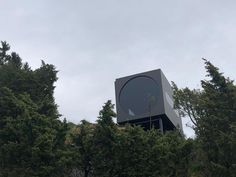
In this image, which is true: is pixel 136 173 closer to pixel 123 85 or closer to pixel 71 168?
pixel 71 168

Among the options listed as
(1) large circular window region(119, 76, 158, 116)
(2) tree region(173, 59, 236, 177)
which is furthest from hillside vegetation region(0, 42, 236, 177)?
(1) large circular window region(119, 76, 158, 116)

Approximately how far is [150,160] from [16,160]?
15.5 ft

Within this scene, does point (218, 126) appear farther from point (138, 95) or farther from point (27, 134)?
point (138, 95)

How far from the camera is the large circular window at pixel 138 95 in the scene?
27.0 m

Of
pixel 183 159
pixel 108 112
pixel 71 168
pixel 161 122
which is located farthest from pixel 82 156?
pixel 161 122

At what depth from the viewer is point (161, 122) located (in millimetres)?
26812

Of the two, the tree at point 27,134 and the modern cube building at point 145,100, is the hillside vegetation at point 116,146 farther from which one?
the modern cube building at point 145,100

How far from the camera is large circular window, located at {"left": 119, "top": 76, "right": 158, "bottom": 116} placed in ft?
88.7

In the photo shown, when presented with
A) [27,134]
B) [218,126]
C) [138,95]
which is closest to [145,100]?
[138,95]

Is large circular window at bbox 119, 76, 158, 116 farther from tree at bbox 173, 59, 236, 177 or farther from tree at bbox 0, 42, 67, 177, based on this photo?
tree at bbox 173, 59, 236, 177

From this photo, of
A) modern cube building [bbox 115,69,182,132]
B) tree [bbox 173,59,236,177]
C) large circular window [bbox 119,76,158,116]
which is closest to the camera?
tree [bbox 173,59,236,177]

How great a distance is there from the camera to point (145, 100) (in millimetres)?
27297

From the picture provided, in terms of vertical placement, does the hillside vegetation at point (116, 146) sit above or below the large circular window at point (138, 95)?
below

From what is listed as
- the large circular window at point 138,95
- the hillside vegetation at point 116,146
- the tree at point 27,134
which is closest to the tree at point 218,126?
the hillside vegetation at point 116,146
